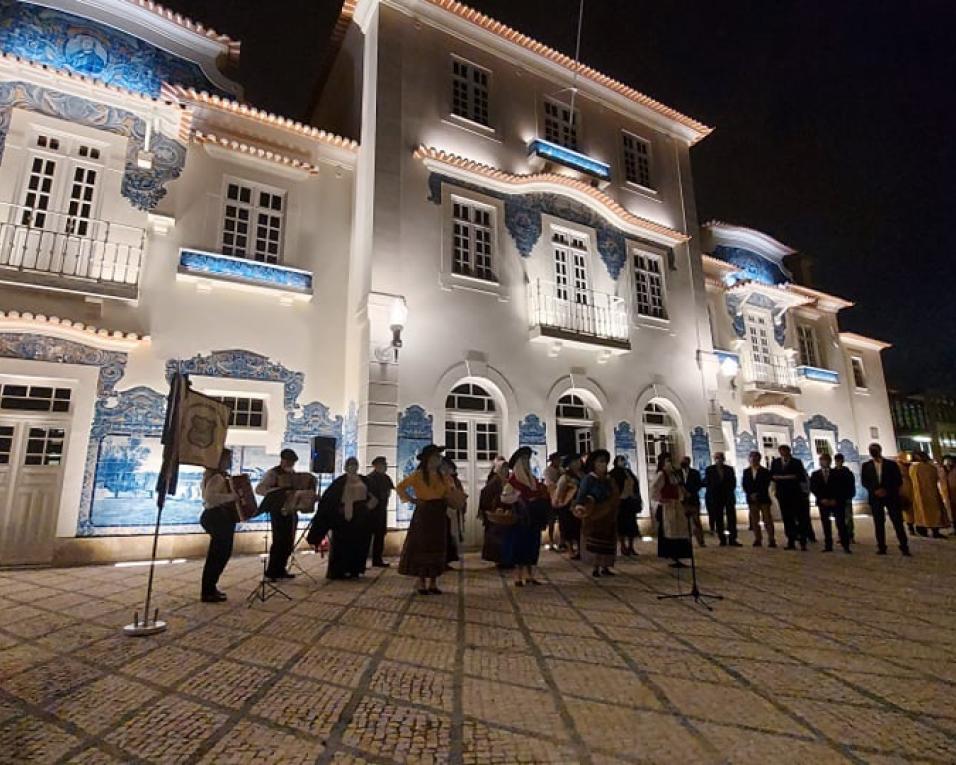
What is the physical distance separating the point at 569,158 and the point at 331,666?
1208 centimetres

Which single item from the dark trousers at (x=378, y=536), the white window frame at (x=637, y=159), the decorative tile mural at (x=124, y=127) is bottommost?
the dark trousers at (x=378, y=536)

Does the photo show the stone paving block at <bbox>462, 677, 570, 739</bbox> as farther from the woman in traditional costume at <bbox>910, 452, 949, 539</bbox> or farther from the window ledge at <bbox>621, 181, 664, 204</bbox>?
the window ledge at <bbox>621, 181, 664, 204</bbox>

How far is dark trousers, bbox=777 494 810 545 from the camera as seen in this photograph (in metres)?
9.41

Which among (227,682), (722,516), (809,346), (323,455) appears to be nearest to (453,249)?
(323,455)

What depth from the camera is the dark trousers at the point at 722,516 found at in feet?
32.7

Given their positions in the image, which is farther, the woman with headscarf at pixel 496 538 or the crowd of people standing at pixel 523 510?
the woman with headscarf at pixel 496 538

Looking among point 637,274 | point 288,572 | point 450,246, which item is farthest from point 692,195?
point 288,572

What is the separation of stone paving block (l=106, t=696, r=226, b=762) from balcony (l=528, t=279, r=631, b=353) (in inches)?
353

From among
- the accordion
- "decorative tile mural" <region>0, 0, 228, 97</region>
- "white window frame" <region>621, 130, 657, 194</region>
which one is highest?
"white window frame" <region>621, 130, 657, 194</region>

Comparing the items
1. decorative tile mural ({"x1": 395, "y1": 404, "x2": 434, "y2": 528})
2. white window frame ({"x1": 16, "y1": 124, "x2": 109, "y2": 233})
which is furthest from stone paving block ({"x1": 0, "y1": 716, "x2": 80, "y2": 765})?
white window frame ({"x1": 16, "y1": 124, "x2": 109, "y2": 233})

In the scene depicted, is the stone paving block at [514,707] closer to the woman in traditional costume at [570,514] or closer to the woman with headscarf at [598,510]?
the woman with headscarf at [598,510]

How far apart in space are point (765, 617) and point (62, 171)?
11763 mm

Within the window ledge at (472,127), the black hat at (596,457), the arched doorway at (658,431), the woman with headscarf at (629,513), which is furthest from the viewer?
the arched doorway at (658,431)

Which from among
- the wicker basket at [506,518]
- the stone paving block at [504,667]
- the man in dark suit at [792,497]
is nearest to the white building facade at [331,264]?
the wicker basket at [506,518]
